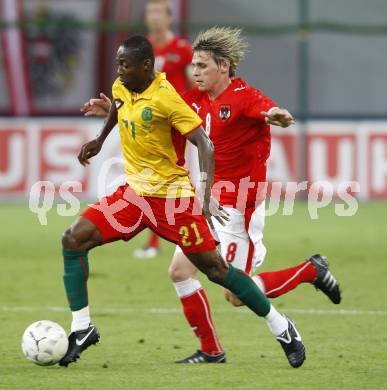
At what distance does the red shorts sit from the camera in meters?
6.62

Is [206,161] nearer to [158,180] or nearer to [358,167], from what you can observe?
[158,180]

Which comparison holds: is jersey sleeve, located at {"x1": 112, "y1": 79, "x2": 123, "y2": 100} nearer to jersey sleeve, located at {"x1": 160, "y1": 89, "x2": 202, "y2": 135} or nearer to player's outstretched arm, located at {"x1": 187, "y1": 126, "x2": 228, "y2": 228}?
jersey sleeve, located at {"x1": 160, "y1": 89, "x2": 202, "y2": 135}

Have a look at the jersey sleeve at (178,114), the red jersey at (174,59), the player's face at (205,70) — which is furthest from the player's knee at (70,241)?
the red jersey at (174,59)

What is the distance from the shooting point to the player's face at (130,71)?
260 inches

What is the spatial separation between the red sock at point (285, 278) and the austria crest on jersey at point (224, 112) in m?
1.03

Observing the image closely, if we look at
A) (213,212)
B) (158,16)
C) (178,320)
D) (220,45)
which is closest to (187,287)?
(213,212)

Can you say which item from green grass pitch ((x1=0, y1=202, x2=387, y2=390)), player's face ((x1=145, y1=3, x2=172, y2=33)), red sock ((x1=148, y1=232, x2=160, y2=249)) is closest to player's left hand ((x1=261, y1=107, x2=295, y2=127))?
green grass pitch ((x1=0, y1=202, x2=387, y2=390))

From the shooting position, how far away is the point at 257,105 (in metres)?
7.21

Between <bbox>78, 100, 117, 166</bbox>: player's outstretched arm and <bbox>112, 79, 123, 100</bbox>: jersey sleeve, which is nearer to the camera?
<bbox>112, 79, 123, 100</bbox>: jersey sleeve

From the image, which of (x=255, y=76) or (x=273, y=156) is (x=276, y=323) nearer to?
(x=273, y=156)

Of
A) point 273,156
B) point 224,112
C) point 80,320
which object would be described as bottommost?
point 273,156

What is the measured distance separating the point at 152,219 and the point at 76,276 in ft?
1.71

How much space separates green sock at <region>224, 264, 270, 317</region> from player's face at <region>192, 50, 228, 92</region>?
1.28 metres

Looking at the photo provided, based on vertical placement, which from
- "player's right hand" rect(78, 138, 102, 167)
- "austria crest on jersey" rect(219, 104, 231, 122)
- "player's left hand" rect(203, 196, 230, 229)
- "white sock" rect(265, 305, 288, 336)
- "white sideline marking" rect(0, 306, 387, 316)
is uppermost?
"austria crest on jersey" rect(219, 104, 231, 122)
